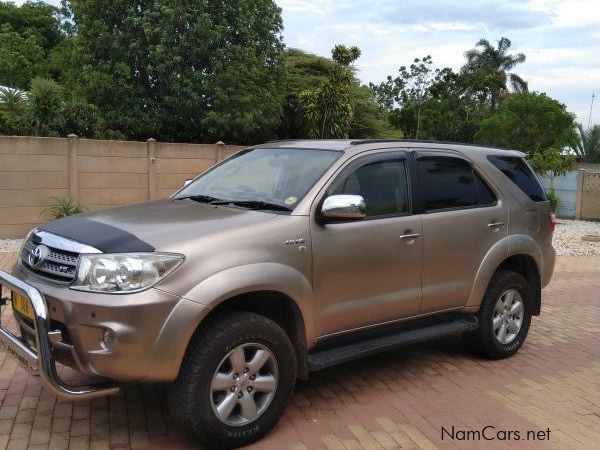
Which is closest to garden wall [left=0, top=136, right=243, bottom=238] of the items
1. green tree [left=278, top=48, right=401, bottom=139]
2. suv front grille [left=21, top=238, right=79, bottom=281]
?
suv front grille [left=21, top=238, right=79, bottom=281]

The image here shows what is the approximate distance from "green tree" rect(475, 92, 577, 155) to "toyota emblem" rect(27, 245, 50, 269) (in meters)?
30.0

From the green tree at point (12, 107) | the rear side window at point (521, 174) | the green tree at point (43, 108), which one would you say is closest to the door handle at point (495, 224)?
the rear side window at point (521, 174)

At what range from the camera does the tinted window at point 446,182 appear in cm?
473

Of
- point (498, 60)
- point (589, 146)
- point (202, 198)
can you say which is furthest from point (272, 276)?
point (498, 60)

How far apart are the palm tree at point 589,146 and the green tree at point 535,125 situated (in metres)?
0.81

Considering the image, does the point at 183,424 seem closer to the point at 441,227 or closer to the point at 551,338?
the point at 441,227

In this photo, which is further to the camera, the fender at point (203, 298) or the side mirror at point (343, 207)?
the side mirror at point (343, 207)

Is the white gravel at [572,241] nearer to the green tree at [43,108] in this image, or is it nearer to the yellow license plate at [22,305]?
the green tree at [43,108]

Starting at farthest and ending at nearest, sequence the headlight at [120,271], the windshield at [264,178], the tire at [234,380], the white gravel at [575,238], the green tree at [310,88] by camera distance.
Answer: the green tree at [310,88] < the white gravel at [575,238] < the windshield at [264,178] < the tire at [234,380] < the headlight at [120,271]

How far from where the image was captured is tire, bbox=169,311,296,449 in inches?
129

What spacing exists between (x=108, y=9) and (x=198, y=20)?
132 inches

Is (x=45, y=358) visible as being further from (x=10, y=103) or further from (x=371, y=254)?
(x=10, y=103)

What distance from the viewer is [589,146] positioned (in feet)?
94.3

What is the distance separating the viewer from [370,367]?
5043 mm
